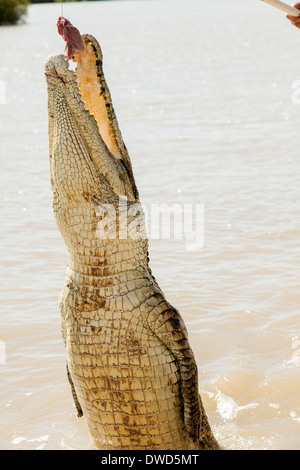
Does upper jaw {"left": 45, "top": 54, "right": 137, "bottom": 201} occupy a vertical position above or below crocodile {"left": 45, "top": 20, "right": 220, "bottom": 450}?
above

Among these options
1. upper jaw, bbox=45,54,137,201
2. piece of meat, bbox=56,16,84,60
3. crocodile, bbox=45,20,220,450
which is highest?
piece of meat, bbox=56,16,84,60

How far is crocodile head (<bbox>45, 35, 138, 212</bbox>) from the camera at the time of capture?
2.92 m

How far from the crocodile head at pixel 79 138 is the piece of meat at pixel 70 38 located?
4cm

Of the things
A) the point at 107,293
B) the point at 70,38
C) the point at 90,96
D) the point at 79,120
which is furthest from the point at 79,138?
the point at 107,293

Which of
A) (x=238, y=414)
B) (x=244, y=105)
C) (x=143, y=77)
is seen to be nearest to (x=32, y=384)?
(x=238, y=414)

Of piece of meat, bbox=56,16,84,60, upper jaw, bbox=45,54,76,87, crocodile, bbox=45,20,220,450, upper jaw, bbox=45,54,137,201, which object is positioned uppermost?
piece of meat, bbox=56,16,84,60

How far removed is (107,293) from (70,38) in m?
1.05

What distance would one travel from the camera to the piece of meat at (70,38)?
9.48ft

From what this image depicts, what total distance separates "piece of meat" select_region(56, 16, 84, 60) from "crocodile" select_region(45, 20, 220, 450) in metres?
0.02

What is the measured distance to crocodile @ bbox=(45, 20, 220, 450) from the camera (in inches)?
116

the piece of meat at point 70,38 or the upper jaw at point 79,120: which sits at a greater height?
the piece of meat at point 70,38

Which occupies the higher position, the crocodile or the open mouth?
the open mouth

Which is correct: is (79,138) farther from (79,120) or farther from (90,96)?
(90,96)
